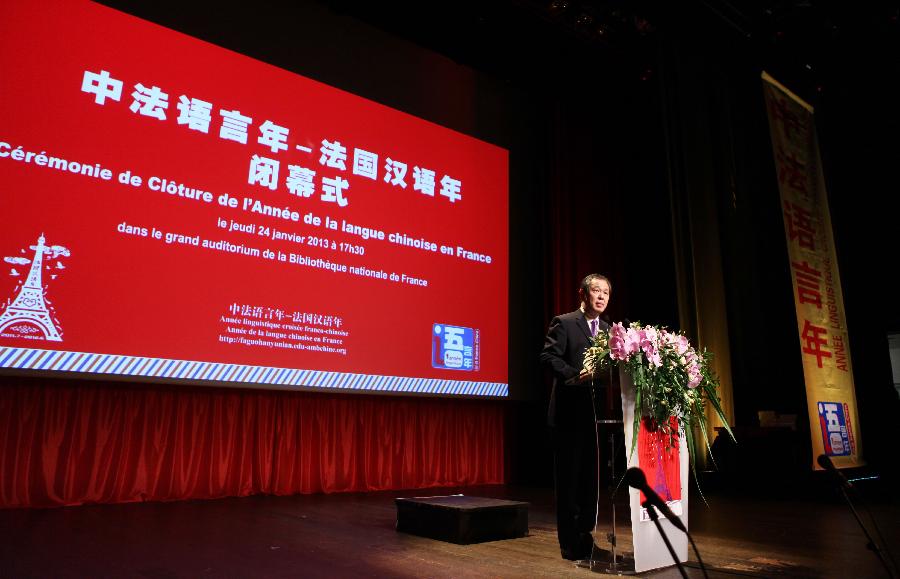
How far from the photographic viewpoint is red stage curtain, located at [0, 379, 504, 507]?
3.65 m

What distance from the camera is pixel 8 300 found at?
3.20 m

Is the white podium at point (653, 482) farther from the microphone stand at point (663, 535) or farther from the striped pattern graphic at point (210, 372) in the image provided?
the striped pattern graphic at point (210, 372)

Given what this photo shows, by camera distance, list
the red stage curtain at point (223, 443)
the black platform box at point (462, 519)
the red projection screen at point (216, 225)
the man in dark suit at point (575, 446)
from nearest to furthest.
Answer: the man in dark suit at point (575, 446) → the black platform box at point (462, 519) → the red projection screen at point (216, 225) → the red stage curtain at point (223, 443)

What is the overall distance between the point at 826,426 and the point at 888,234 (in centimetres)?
333

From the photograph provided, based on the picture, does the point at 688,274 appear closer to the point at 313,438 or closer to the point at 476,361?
the point at 476,361

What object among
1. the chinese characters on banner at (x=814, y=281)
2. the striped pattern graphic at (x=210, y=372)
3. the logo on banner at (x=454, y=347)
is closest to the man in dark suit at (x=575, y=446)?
the striped pattern graphic at (x=210, y=372)

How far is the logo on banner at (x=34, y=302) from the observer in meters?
3.20

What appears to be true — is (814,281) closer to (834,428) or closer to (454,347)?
(834,428)

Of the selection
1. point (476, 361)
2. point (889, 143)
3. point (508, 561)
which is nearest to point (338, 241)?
point (476, 361)

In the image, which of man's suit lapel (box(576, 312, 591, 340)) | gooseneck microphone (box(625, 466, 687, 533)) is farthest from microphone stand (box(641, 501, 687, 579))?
man's suit lapel (box(576, 312, 591, 340))

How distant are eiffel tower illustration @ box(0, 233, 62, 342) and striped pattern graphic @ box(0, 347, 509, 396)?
13 cm

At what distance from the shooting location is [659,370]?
6.98 feet

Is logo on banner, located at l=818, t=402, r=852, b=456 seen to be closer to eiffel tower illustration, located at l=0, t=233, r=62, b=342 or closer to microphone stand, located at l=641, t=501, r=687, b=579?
microphone stand, located at l=641, t=501, r=687, b=579

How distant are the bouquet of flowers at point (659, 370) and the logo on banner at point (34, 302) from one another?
2.79 m
